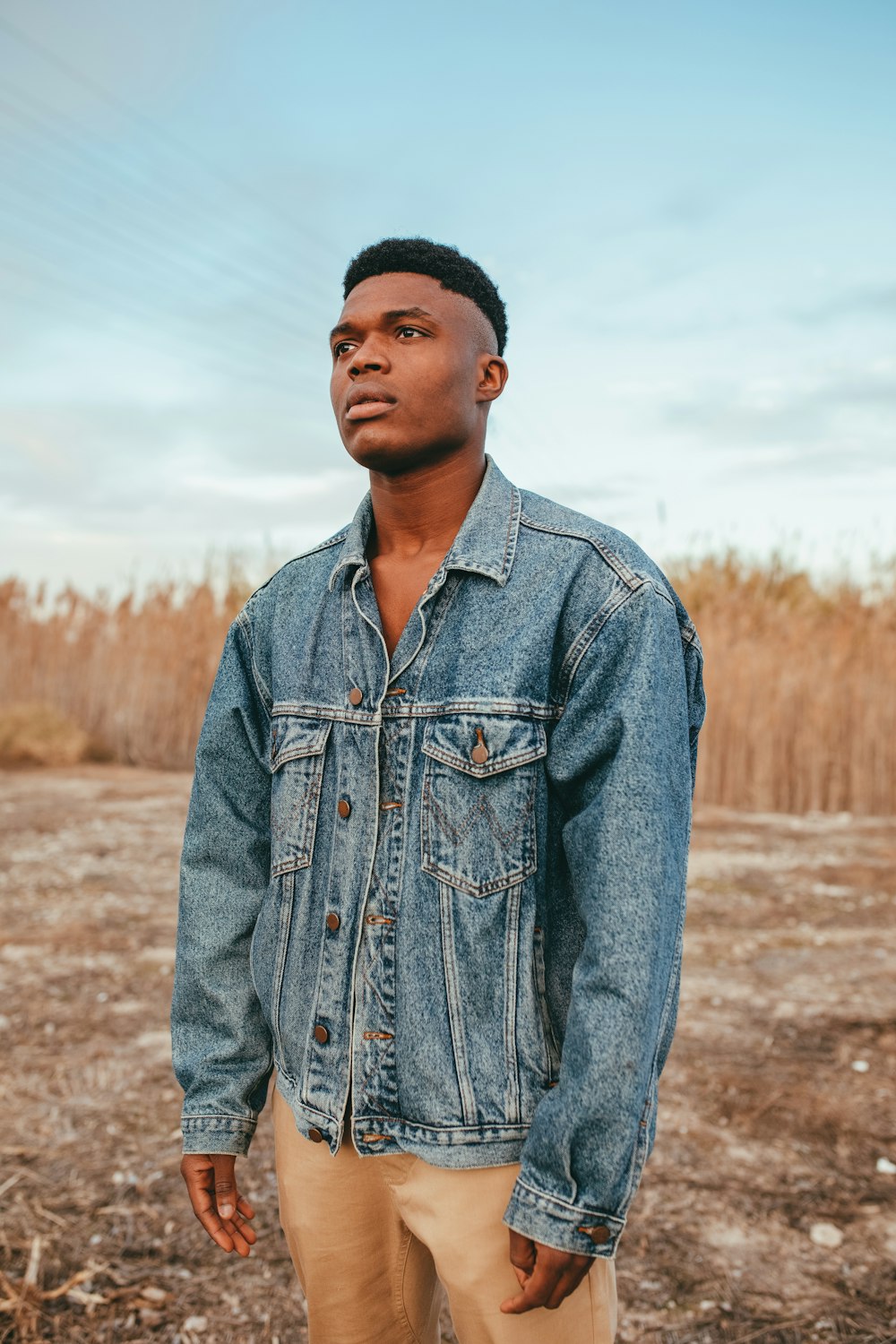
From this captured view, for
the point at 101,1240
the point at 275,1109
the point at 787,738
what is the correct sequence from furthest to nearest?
1. the point at 787,738
2. the point at 101,1240
3. the point at 275,1109

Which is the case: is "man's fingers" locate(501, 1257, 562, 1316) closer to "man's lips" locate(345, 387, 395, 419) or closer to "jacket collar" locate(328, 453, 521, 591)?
"jacket collar" locate(328, 453, 521, 591)

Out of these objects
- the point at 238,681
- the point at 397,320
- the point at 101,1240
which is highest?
the point at 397,320

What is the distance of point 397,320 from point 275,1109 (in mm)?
1215

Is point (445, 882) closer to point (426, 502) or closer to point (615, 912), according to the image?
point (615, 912)

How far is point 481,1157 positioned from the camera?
4.08 feet

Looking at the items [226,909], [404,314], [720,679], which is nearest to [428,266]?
[404,314]

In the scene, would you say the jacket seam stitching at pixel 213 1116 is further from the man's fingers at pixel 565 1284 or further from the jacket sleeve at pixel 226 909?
the man's fingers at pixel 565 1284

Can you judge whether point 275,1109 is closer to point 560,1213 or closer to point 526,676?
point 560,1213

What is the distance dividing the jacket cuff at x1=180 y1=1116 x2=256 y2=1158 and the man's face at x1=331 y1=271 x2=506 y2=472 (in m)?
1.02

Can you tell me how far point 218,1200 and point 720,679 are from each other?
743cm

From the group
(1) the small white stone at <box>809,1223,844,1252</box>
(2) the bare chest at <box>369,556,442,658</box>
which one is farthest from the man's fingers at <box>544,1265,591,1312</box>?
(1) the small white stone at <box>809,1223,844,1252</box>

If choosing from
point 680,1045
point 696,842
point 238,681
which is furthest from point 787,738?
point 238,681

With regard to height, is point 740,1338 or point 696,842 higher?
point 696,842

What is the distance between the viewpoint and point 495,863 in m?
1.25
